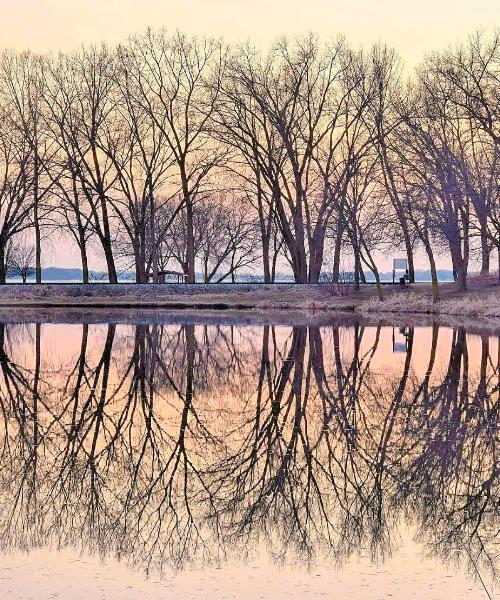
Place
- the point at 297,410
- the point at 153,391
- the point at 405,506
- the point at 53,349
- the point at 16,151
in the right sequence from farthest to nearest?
1. the point at 16,151
2. the point at 53,349
3. the point at 153,391
4. the point at 297,410
5. the point at 405,506

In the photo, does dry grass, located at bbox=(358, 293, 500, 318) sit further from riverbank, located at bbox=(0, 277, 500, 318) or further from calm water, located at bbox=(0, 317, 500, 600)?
calm water, located at bbox=(0, 317, 500, 600)

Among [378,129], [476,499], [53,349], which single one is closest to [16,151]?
[378,129]

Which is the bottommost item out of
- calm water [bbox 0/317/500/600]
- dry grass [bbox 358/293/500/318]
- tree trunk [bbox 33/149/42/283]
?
calm water [bbox 0/317/500/600]

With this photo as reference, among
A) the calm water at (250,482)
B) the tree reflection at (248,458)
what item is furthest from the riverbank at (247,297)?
the calm water at (250,482)

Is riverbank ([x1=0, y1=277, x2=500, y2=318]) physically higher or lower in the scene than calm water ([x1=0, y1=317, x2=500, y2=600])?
higher

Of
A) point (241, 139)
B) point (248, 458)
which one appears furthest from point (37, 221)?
point (248, 458)

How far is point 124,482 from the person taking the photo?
10.0 meters

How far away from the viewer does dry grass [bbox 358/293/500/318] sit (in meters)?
43.8

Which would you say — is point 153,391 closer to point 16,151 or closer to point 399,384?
point 399,384

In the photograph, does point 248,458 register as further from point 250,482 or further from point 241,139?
point 241,139

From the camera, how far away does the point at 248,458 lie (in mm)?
11289

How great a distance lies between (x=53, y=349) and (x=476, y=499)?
60.9ft

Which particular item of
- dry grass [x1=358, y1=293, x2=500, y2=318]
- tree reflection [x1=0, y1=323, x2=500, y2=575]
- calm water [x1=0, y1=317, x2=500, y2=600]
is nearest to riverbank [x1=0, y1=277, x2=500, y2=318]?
dry grass [x1=358, y1=293, x2=500, y2=318]

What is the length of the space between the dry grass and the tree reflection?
71.5 feet
